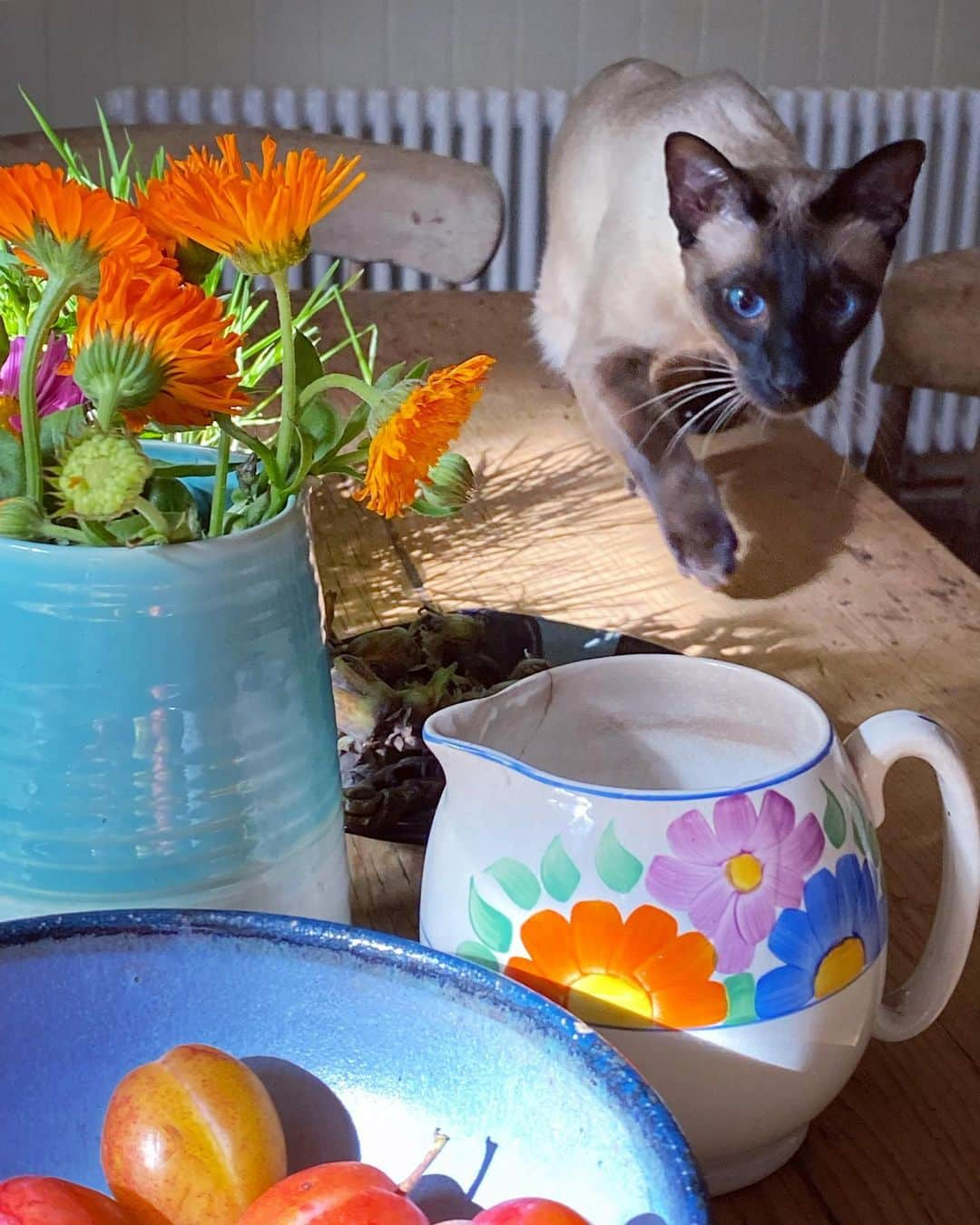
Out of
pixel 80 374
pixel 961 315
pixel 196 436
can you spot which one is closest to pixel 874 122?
pixel 961 315

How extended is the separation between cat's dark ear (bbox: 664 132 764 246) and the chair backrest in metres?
0.39

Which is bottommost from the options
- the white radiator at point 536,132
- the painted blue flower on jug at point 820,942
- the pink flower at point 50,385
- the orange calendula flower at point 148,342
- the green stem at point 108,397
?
the white radiator at point 536,132

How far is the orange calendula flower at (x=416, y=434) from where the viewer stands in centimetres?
37

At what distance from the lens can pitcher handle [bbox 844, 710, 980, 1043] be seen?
0.40 m

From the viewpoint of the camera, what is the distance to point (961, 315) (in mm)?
1354

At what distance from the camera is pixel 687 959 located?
365mm

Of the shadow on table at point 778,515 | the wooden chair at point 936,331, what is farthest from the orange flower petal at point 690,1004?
the wooden chair at point 936,331

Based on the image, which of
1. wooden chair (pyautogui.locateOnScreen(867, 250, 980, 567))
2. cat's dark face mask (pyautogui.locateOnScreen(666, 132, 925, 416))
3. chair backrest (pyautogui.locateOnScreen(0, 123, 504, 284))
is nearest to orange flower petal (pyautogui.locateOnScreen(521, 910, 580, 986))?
cat's dark face mask (pyautogui.locateOnScreen(666, 132, 925, 416))

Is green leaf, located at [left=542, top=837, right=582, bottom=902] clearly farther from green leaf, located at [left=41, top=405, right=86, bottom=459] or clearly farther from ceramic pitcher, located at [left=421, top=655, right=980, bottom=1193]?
green leaf, located at [left=41, top=405, right=86, bottom=459]

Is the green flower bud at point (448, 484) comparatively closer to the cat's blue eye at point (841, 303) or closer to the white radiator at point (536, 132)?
the cat's blue eye at point (841, 303)

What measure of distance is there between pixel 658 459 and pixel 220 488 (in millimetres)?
677

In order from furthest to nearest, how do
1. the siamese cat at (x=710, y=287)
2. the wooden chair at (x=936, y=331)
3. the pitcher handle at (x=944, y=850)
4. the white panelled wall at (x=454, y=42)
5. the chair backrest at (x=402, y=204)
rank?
1. the white panelled wall at (x=454, y=42)
2. the chair backrest at (x=402, y=204)
3. the wooden chair at (x=936, y=331)
4. the siamese cat at (x=710, y=287)
5. the pitcher handle at (x=944, y=850)

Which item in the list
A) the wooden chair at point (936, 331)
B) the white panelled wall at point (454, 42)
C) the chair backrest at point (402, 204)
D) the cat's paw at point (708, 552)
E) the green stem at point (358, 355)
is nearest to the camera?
the green stem at point (358, 355)

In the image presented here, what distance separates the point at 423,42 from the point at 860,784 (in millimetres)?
2242
